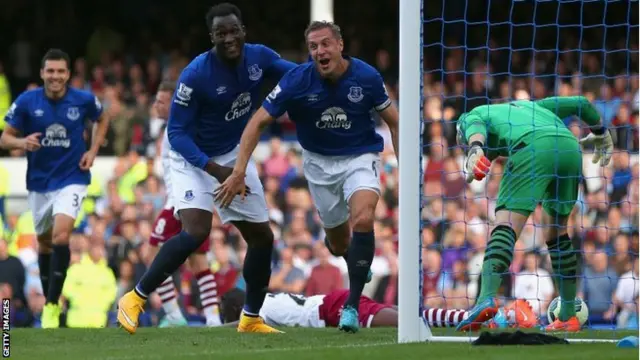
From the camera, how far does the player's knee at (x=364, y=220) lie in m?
10.4

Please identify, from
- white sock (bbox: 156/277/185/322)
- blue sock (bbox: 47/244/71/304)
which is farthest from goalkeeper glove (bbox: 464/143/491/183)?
white sock (bbox: 156/277/185/322)

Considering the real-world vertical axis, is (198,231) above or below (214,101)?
below

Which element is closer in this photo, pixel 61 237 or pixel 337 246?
pixel 337 246

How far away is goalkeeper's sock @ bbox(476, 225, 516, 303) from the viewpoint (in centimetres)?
952

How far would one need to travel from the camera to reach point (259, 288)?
10.9m

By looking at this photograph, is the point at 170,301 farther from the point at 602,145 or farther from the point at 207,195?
the point at 602,145

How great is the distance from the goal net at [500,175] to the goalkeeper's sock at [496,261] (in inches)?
7.2

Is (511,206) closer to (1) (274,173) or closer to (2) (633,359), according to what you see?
(2) (633,359)

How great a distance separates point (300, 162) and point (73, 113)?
7.19 meters

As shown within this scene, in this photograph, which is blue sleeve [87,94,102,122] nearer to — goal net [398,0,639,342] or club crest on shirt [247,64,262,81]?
goal net [398,0,639,342]

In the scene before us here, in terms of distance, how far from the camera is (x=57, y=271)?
13.2 metres

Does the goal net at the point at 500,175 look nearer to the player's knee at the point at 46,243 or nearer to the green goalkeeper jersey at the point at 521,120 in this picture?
the green goalkeeper jersey at the point at 521,120

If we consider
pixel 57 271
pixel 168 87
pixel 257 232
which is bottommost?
pixel 57 271

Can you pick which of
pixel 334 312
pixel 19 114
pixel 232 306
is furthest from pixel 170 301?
pixel 334 312
